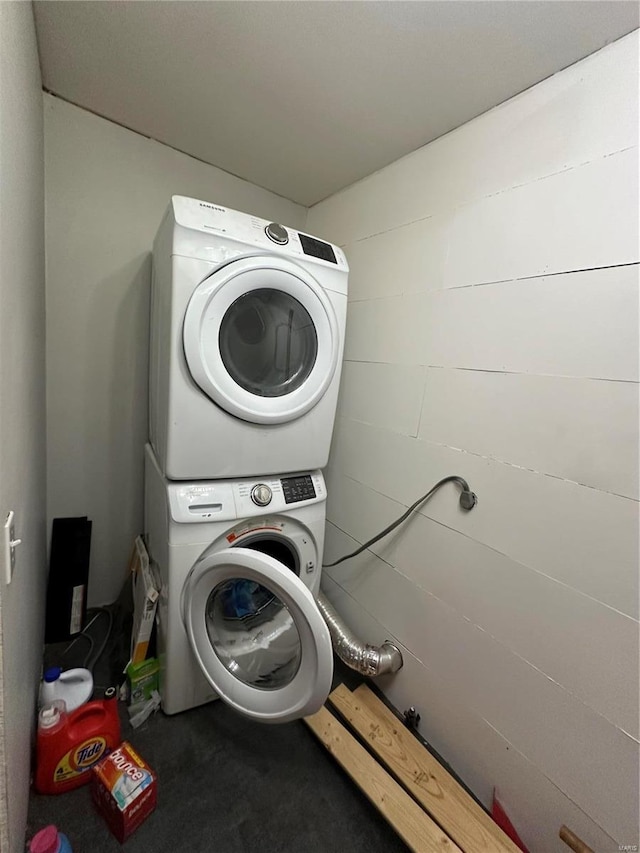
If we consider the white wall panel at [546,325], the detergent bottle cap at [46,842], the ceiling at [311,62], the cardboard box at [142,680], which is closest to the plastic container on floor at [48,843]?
the detergent bottle cap at [46,842]

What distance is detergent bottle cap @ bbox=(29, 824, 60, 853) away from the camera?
81 cm

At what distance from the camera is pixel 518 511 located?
103cm

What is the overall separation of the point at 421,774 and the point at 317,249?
174cm

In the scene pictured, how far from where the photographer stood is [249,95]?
3.91 ft

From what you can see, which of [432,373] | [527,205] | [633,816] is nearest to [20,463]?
[432,373]

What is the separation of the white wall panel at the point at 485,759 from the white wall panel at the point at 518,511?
52cm

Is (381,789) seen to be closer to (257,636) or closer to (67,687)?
(257,636)

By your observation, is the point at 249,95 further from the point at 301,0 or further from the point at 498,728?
the point at 498,728

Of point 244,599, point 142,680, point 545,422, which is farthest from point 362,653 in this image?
point 545,422

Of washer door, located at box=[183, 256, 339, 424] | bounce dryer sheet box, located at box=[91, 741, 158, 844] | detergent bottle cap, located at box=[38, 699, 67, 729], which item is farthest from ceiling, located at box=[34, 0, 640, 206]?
bounce dryer sheet box, located at box=[91, 741, 158, 844]

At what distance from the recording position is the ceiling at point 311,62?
0.89m

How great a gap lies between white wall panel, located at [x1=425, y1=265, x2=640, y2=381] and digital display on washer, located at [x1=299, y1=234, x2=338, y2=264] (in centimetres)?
40

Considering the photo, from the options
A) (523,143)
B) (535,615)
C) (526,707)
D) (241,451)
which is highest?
(523,143)

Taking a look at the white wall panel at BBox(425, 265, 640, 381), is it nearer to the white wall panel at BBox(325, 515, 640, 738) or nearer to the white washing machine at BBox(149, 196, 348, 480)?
the white washing machine at BBox(149, 196, 348, 480)
